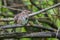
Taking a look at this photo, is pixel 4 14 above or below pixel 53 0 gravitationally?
below

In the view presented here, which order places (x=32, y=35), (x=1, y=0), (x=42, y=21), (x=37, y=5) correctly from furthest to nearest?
(x=1, y=0)
(x=37, y=5)
(x=42, y=21)
(x=32, y=35)

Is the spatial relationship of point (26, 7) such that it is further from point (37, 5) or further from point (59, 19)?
point (59, 19)

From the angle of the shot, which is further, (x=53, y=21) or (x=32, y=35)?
(x=53, y=21)

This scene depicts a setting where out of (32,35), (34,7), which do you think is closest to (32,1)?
(34,7)

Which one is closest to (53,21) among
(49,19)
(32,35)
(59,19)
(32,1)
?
(49,19)

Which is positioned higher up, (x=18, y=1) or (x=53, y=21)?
(x=18, y=1)

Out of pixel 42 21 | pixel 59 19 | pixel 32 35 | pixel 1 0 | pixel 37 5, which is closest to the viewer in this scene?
pixel 32 35

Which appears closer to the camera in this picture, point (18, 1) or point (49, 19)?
point (49, 19)

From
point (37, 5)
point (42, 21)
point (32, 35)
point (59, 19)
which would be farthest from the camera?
point (37, 5)

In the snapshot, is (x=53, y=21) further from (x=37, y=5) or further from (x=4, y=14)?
(x=4, y=14)
